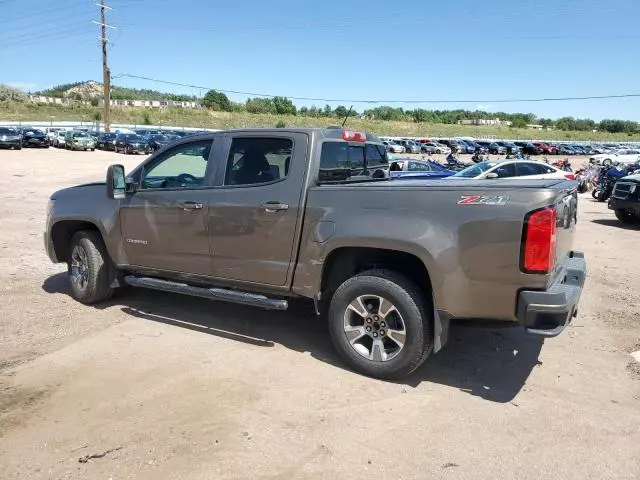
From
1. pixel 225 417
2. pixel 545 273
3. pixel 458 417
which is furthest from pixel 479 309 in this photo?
pixel 225 417

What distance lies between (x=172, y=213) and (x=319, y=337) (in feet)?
5.91

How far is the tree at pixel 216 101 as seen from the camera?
114 meters

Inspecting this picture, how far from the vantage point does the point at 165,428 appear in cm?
348

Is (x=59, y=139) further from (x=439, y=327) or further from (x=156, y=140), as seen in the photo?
(x=439, y=327)

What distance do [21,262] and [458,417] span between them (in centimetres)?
681

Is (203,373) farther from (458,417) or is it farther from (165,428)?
(458,417)

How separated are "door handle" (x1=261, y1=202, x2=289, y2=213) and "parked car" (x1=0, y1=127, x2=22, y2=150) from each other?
4188 centimetres

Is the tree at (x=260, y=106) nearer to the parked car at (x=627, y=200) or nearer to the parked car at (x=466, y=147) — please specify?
the parked car at (x=466, y=147)

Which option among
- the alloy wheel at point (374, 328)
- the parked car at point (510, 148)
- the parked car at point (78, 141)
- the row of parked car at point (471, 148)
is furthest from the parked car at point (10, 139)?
the parked car at point (510, 148)

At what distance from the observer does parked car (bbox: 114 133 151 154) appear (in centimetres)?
4469

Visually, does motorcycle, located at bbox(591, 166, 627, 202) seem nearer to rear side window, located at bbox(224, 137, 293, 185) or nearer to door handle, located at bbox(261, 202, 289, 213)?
rear side window, located at bbox(224, 137, 293, 185)

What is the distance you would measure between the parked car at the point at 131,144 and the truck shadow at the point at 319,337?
40.4 metres

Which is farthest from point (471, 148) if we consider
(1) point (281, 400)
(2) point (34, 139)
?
(1) point (281, 400)

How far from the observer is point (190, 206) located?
5.00 metres
